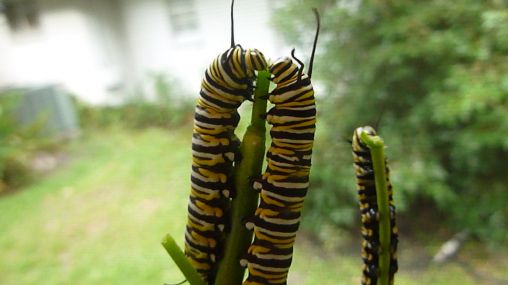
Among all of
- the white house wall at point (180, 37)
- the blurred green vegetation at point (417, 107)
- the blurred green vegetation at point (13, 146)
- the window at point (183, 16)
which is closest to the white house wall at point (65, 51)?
the white house wall at point (180, 37)

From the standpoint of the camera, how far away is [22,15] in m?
3.92

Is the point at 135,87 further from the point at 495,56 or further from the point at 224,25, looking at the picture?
the point at 495,56

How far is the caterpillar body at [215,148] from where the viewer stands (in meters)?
0.32

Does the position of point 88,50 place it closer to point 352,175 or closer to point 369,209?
point 352,175

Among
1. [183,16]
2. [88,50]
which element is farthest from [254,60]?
[88,50]

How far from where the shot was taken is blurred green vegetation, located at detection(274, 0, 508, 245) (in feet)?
4.82

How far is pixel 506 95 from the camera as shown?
1.39m

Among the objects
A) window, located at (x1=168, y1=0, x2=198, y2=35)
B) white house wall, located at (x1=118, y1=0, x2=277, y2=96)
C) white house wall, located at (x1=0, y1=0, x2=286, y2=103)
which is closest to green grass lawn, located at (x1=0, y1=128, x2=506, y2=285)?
white house wall, located at (x1=118, y1=0, x2=277, y2=96)

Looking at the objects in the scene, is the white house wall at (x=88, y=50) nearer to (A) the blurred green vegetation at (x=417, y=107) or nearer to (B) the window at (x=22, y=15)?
(B) the window at (x=22, y=15)

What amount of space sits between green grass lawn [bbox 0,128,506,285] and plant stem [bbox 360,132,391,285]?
37.6 inches

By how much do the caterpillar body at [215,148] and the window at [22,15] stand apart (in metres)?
4.09

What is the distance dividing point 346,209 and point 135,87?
8.25ft

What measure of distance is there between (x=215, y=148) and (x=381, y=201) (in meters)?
0.13

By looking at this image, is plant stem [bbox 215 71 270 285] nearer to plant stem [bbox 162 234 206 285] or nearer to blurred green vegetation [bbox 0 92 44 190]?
plant stem [bbox 162 234 206 285]
